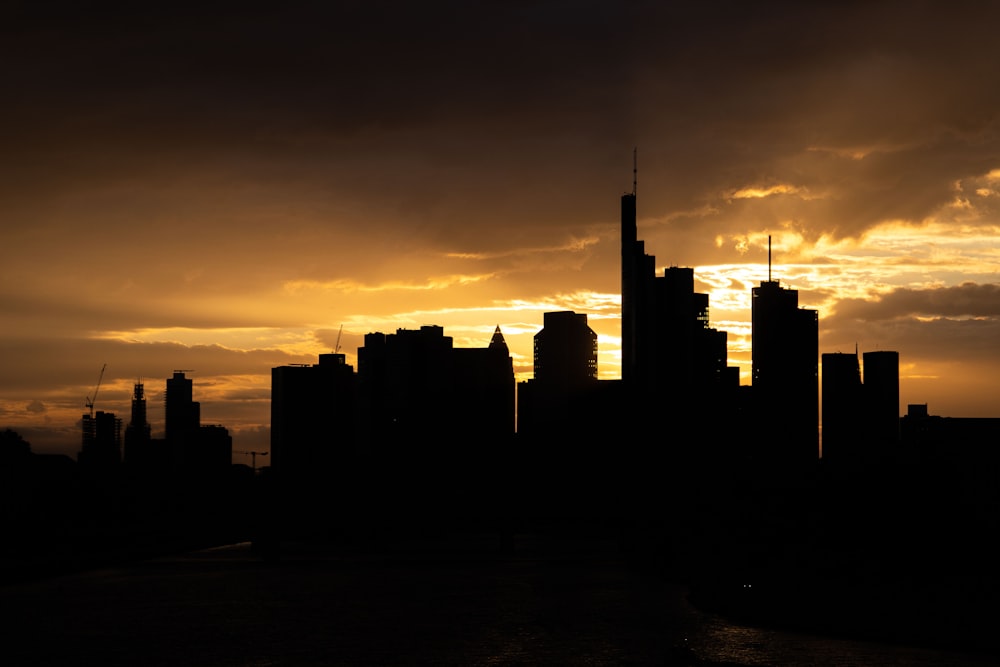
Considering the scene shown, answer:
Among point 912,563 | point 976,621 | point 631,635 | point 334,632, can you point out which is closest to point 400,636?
point 334,632

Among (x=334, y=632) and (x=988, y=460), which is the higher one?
(x=988, y=460)

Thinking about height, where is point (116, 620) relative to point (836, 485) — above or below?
below

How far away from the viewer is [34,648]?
111 metres

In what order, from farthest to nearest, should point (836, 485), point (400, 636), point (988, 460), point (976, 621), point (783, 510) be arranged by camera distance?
1. point (783, 510)
2. point (836, 485)
3. point (988, 460)
4. point (400, 636)
5. point (976, 621)

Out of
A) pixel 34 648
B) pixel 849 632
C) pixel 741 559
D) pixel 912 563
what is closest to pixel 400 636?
pixel 34 648

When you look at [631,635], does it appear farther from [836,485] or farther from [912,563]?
[836,485]

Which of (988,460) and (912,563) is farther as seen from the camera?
(988,460)

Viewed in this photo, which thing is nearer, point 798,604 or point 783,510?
point 798,604

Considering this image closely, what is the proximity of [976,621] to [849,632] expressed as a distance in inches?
435

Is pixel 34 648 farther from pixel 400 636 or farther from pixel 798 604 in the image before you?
pixel 798 604

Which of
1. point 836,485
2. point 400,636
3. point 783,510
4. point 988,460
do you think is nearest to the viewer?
point 400,636

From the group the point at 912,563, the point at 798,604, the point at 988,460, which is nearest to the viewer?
the point at 798,604

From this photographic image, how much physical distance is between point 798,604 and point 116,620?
244 ft

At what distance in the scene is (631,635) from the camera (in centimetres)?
11212
